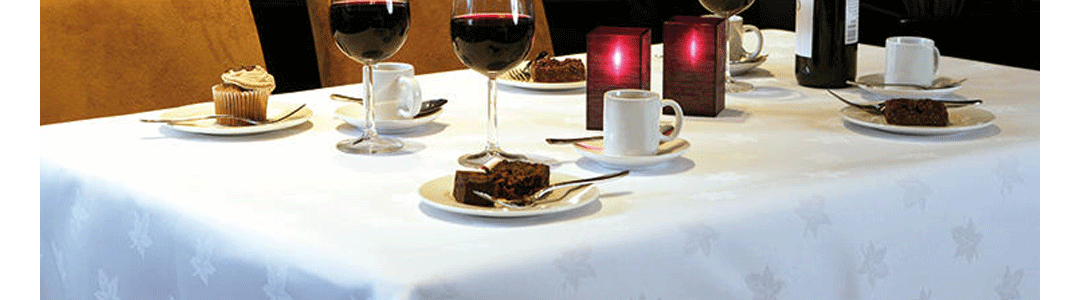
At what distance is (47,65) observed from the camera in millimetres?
1953

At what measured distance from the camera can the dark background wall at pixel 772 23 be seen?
3383 millimetres

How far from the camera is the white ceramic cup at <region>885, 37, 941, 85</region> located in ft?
5.98

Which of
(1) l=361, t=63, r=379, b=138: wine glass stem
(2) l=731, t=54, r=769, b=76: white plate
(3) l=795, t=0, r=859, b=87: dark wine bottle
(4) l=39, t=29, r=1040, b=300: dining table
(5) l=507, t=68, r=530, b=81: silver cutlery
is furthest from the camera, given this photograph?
(2) l=731, t=54, r=769, b=76: white plate

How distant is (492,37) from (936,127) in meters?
0.58

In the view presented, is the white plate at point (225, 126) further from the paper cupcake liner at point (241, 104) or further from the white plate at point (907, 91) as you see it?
the white plate at point (907, 91)

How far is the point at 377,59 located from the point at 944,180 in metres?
0.64

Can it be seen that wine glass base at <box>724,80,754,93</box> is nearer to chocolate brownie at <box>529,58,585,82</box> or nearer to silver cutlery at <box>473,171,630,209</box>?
chocolate brownie at <box>529,58,585,82</box>

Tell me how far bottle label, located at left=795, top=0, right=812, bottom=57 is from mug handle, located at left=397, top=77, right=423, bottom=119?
2.09 ft

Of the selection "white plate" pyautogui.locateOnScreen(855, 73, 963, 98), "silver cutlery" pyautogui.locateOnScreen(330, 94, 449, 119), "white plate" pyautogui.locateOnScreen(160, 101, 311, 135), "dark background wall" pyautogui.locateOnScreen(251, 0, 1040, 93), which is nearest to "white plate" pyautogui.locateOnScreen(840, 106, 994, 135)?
"white plate" pyautogui.locateOnScreen(855, 73, 963, 98)

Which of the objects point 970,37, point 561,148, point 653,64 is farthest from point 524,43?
point 970,37

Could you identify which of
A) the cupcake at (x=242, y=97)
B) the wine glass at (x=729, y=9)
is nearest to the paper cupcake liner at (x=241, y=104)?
the cupcake at (x=242, y=97)

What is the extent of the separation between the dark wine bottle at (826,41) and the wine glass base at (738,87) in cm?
8

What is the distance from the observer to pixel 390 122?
150cm

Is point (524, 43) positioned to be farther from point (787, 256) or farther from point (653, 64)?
point (653, 64)
